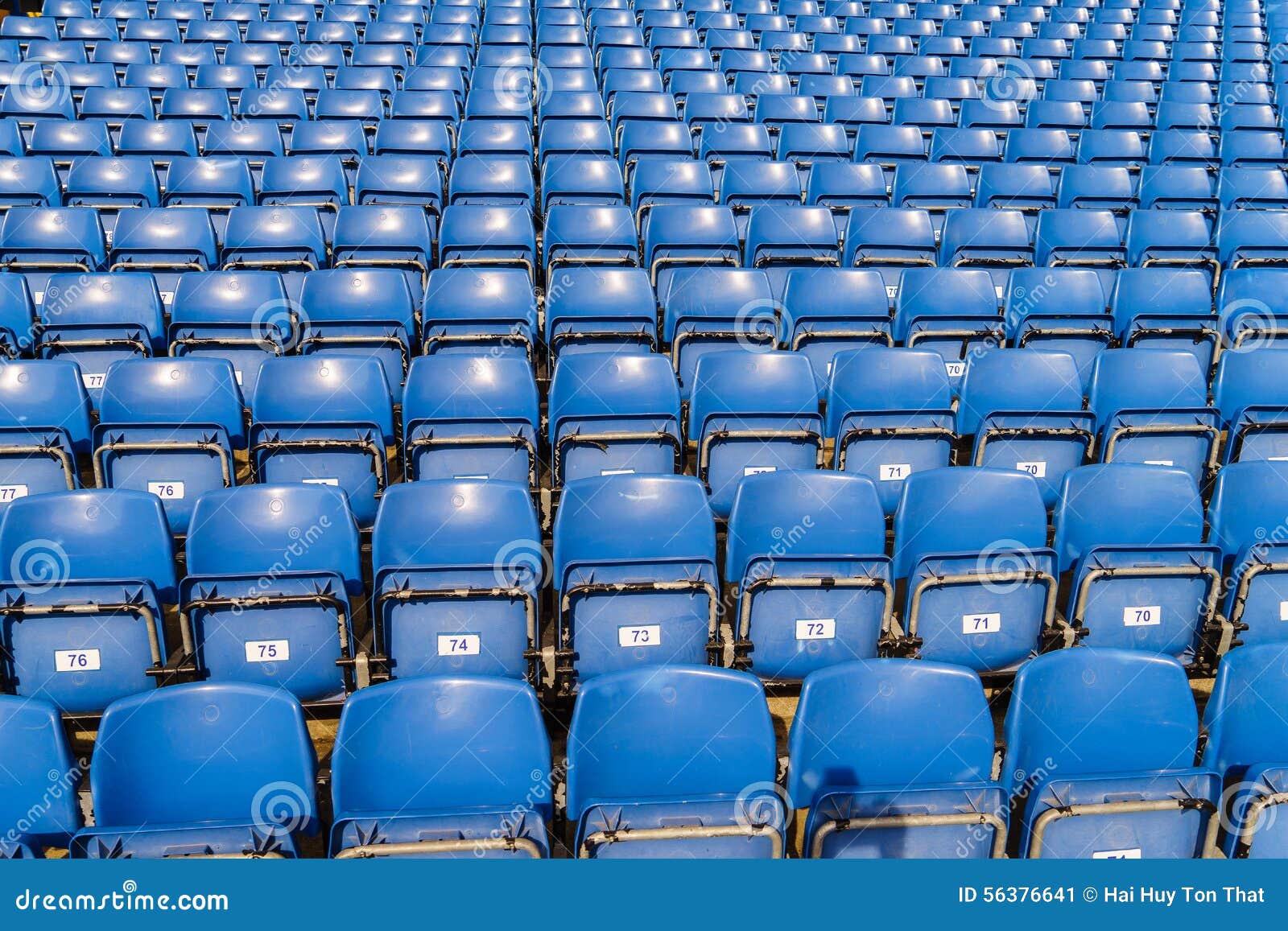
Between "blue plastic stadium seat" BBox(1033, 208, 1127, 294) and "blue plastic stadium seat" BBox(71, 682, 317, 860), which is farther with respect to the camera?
"blue plastic stadium seat" BBox(1033, 208, 1127, 294)

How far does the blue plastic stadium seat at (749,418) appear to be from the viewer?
14.1 ft

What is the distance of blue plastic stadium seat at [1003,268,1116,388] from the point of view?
5.46m

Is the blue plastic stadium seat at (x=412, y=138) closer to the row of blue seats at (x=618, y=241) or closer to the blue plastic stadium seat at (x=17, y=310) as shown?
the row of blue seats at (x=618, y=241)

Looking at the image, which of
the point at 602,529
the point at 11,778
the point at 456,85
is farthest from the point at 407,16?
the point at 11,778

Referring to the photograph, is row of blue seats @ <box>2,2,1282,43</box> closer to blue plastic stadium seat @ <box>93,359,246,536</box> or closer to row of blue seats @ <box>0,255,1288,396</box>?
row of blue seats @ <box>0,255,1288,396</box>

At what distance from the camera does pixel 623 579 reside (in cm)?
340

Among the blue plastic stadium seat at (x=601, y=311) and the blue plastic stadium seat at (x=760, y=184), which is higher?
the blue plastic stadium seat at (x=760, y=184)

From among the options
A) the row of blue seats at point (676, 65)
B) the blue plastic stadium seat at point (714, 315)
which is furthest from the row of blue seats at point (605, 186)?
the row of blue seats at point (676, 65)

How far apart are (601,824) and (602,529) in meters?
1.38

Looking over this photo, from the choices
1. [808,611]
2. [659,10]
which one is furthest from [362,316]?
[659,10]

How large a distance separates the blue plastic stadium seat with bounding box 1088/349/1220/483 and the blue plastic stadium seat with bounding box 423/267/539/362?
8.94 feet

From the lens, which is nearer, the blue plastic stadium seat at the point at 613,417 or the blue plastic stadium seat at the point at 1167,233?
the blue plastic stadium seat at the point at 613,417

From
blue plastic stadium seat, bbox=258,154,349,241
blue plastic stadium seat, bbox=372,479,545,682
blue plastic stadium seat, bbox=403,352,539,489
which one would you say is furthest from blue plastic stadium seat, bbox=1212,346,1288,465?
blue plastic stadium seat, bbox=258,154,349,241
